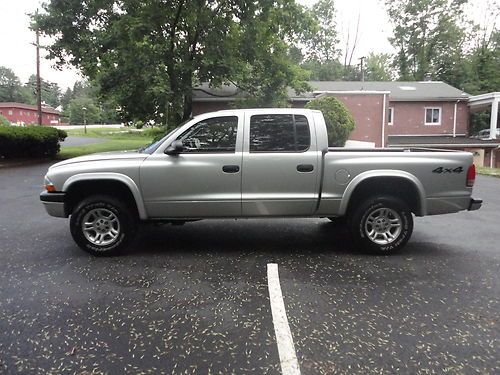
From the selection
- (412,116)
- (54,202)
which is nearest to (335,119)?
(54,202)

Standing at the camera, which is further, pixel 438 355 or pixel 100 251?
pixel 100 251

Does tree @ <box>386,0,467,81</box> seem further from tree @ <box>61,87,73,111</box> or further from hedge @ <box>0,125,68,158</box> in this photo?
tree @ <box>61,87,73,111</box>

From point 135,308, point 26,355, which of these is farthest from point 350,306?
point 26,355

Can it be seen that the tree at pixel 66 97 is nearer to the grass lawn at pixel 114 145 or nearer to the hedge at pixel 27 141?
the grass lawn at pixel 114 145

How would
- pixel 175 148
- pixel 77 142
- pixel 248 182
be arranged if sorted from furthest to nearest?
pixel 77 142, pixel 248 182, pixel 175 148

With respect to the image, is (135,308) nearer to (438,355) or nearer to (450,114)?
(438,355)

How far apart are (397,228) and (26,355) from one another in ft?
13.9

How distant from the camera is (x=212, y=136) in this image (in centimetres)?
518

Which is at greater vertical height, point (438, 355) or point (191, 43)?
point (191, 43)

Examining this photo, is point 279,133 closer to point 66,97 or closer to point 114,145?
point 114,145

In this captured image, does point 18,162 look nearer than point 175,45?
Yes

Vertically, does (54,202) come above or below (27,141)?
below

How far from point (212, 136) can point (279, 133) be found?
2.83ft

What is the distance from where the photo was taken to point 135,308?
3.69 metres
